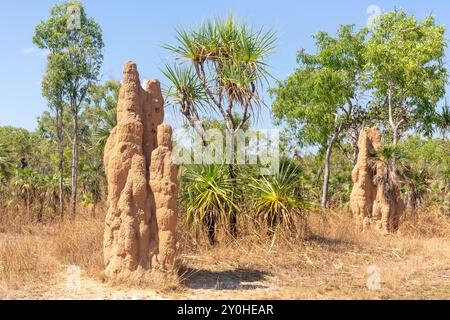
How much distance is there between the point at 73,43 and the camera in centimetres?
1872

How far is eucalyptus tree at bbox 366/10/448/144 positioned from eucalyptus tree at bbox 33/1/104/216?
34.4ft

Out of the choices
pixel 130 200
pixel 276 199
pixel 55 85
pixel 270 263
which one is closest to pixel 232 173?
pixel 276 199

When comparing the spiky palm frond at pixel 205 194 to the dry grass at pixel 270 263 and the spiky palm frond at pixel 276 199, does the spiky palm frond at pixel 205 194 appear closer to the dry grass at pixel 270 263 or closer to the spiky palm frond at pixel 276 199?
the dry grass at pixel 270 263

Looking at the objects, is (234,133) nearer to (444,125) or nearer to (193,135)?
(193,135)

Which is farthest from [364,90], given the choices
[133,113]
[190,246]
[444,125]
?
[133,113]

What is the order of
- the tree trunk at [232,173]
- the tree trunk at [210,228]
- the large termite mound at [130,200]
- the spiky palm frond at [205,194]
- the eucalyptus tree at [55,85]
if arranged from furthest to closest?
the eucalyptus tree at [55,85] < the tree trunk at [232,173] < the tree trunk at [210,228] < the spiky palm frond at [205,194] < the large termite mound at [130,200]

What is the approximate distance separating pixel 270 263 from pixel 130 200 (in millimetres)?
3476

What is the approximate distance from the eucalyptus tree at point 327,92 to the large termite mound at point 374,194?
517 centimetres

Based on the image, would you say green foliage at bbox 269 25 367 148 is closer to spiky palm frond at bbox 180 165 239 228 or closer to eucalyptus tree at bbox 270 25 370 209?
eucalyptus tree at bbox 270 25 370 209

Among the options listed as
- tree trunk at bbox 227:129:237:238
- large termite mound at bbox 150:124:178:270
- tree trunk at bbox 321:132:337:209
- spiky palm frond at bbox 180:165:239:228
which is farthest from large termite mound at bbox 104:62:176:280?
tree trunk at bbox 321:132:337:209

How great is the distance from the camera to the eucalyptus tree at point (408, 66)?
66.3ft

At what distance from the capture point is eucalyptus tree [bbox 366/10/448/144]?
2022 centimetres

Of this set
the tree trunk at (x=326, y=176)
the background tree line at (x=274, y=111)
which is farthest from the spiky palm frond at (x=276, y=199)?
the tree trunk at (x=326, y=176)

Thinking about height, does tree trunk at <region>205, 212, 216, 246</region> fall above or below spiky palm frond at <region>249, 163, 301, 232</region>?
below
